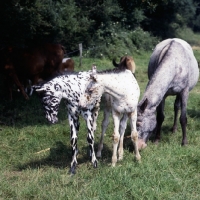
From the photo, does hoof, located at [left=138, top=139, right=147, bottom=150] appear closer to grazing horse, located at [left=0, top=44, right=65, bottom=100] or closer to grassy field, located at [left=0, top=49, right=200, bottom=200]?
grassy field, located at [left=0, top=49, right=200, bottom=200]

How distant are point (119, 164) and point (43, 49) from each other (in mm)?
5514

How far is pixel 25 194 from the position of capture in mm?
4328

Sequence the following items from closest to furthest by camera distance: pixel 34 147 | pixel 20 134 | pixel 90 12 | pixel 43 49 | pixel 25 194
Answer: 1. pixel 25 194
2. pixel 34 147
3. pixel 20 134
4. pixel 43 49
5. pixel 90 12

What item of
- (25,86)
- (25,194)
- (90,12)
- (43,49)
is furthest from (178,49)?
(90,12)

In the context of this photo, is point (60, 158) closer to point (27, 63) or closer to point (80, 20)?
point (27, 63)

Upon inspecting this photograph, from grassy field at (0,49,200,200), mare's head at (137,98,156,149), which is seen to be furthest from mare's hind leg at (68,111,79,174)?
mare's head at (137,98,156,149)

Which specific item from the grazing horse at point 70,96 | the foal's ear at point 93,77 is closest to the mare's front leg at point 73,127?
the grazing horse at point 70,96

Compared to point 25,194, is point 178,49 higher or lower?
higher

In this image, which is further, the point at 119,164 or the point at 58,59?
the point at 58,59

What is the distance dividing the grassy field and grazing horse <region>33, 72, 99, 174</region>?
535 mm

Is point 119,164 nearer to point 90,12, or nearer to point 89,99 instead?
point 89,99

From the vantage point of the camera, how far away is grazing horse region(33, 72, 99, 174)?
16.0ft

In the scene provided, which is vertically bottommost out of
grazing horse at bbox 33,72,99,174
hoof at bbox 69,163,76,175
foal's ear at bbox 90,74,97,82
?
hoof at bbox 69,163,76,175

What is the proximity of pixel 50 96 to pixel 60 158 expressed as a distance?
1499 mm
